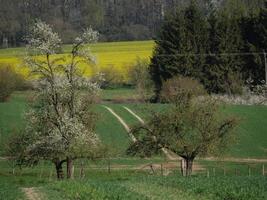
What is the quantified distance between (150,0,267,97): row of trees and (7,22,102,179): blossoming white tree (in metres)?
44.5

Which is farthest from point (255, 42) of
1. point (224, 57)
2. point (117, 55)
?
point (117, 55)

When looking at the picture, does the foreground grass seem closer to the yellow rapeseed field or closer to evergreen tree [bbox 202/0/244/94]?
evergreen tree [bbox 202/0/244/94]

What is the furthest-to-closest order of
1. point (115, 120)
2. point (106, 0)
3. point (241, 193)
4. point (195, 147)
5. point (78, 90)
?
point (106, 0) < point (115, 120) < point (195, 147) < point (78, 90) < point (241, 193)

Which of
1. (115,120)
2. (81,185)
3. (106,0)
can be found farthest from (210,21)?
(106,0)

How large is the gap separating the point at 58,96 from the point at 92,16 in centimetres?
13522

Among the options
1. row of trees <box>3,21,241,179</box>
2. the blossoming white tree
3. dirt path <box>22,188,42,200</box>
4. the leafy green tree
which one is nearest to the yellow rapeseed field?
the leafy green tree

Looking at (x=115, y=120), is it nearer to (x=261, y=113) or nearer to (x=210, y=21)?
(x=261, y=113)

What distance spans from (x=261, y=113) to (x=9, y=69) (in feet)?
111

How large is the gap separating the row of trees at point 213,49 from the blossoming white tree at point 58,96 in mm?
Result: 44542

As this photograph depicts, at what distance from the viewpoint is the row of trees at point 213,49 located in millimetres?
85500

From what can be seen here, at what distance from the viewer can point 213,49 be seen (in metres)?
88.7

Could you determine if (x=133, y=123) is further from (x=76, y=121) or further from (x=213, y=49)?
(x=76, y=121)

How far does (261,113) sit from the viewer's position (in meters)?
75.4

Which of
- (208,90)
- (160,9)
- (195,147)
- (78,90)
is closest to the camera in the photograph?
(78,90)
